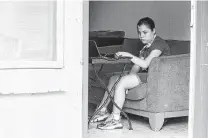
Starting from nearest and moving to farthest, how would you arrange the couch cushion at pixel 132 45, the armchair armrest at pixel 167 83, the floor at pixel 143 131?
the floor at pixel 143 131
the armchair armrest at pixel 167 83
the couch cushion at pixel 132 45

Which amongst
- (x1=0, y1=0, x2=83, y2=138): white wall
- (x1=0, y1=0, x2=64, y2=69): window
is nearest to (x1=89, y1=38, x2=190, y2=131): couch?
(x1=0, y1=0, x2=83, y2=138): white wall

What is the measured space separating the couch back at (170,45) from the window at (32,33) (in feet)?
7.91

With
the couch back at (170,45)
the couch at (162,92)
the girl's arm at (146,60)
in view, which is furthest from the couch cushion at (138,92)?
the couch back at (170,45)

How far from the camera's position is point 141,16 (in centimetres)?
576

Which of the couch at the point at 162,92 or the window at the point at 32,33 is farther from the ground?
the window at the point at 32,33

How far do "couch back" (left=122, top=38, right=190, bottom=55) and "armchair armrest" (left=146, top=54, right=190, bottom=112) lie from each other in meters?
0.83

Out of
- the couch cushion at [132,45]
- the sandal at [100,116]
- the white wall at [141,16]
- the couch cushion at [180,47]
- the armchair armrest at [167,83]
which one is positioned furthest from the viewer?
the couch cushion at [132,45]

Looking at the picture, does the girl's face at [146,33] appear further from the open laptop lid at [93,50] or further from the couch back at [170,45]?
the couch back at [170,45]

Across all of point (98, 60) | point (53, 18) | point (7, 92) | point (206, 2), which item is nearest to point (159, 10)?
point (98, 60)

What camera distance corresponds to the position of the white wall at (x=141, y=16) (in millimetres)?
4977

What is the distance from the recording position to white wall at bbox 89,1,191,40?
4.98m

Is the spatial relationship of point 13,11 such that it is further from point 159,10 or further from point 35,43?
point 159,10

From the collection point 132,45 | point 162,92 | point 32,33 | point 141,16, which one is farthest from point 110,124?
A: point 141,16

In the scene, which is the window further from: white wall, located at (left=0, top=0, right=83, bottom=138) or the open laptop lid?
the open laptop lid
